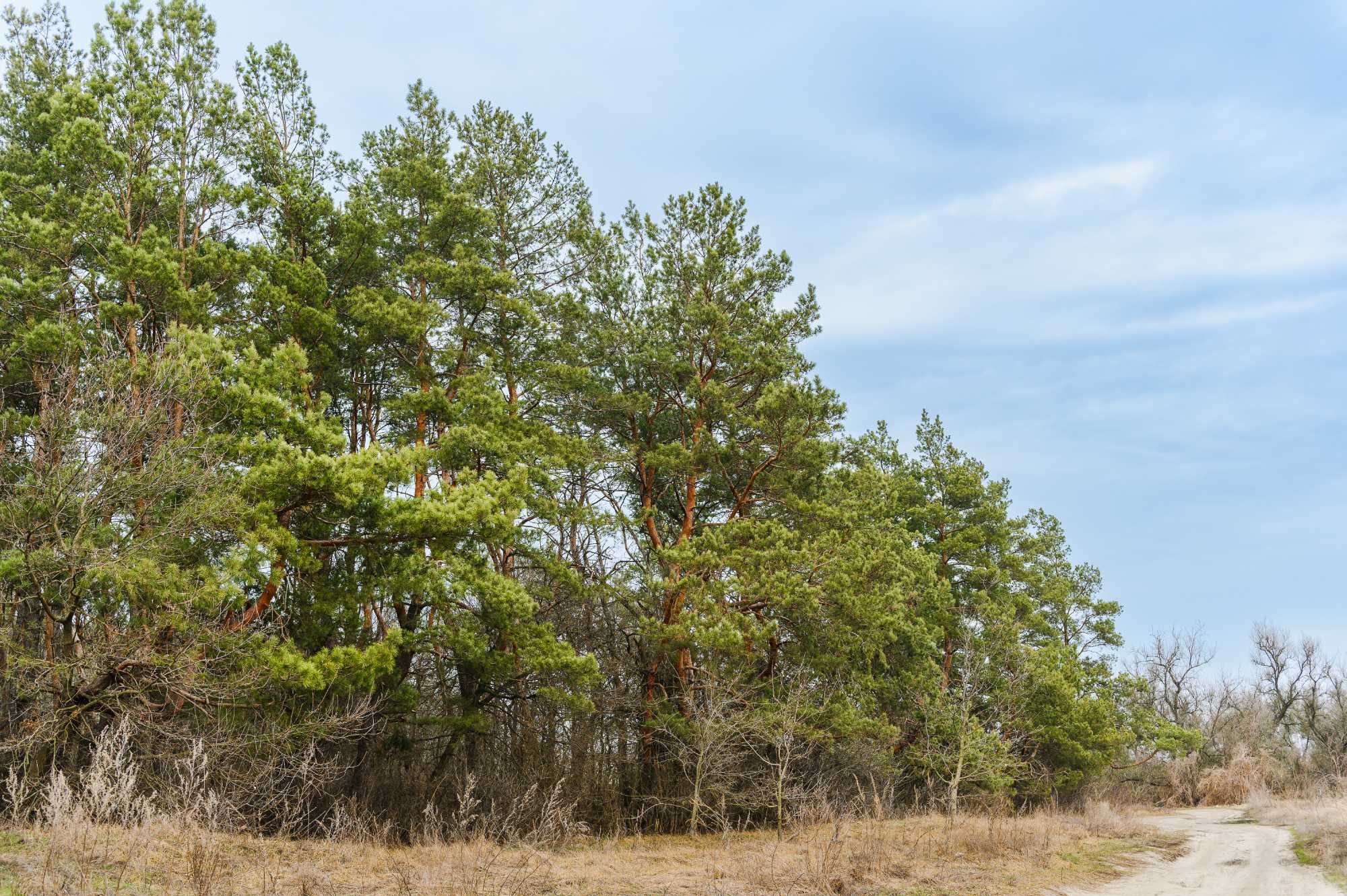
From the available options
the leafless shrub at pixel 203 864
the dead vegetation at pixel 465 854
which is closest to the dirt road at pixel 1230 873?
the dead vegetation at pixel 465 854

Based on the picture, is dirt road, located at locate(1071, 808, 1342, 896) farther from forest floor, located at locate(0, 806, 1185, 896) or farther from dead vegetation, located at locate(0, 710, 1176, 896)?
dead vegetation, located at locate(0, 710, 1176, 896)

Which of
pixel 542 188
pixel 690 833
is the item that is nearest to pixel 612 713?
pixel 690 833

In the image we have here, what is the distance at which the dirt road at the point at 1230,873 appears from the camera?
14617 mm

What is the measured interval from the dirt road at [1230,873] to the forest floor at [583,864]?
66cm

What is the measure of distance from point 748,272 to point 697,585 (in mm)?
8185

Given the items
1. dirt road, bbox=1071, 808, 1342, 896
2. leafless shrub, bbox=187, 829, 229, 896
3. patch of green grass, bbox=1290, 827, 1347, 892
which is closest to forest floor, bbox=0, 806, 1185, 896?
leafless shrub, bbox=187, 829, 229, 896

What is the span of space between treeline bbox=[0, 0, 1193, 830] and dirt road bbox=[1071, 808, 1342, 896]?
5237 millimetres

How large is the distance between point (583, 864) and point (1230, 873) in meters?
13.2

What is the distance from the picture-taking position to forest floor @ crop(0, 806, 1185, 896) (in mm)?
8234

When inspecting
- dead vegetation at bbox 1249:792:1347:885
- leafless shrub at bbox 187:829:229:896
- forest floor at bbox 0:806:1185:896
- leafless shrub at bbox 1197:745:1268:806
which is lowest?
leafless shrub at bbox 1197:745:1268:806

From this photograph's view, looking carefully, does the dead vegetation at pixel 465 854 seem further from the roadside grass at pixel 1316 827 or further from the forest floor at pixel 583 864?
the roadside grass at pixel 1316 827

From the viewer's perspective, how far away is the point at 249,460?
533 inches

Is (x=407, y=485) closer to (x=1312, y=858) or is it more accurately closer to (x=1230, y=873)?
(x=1230, y=873)

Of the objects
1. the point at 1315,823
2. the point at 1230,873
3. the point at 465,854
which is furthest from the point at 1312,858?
the point at 465,854
